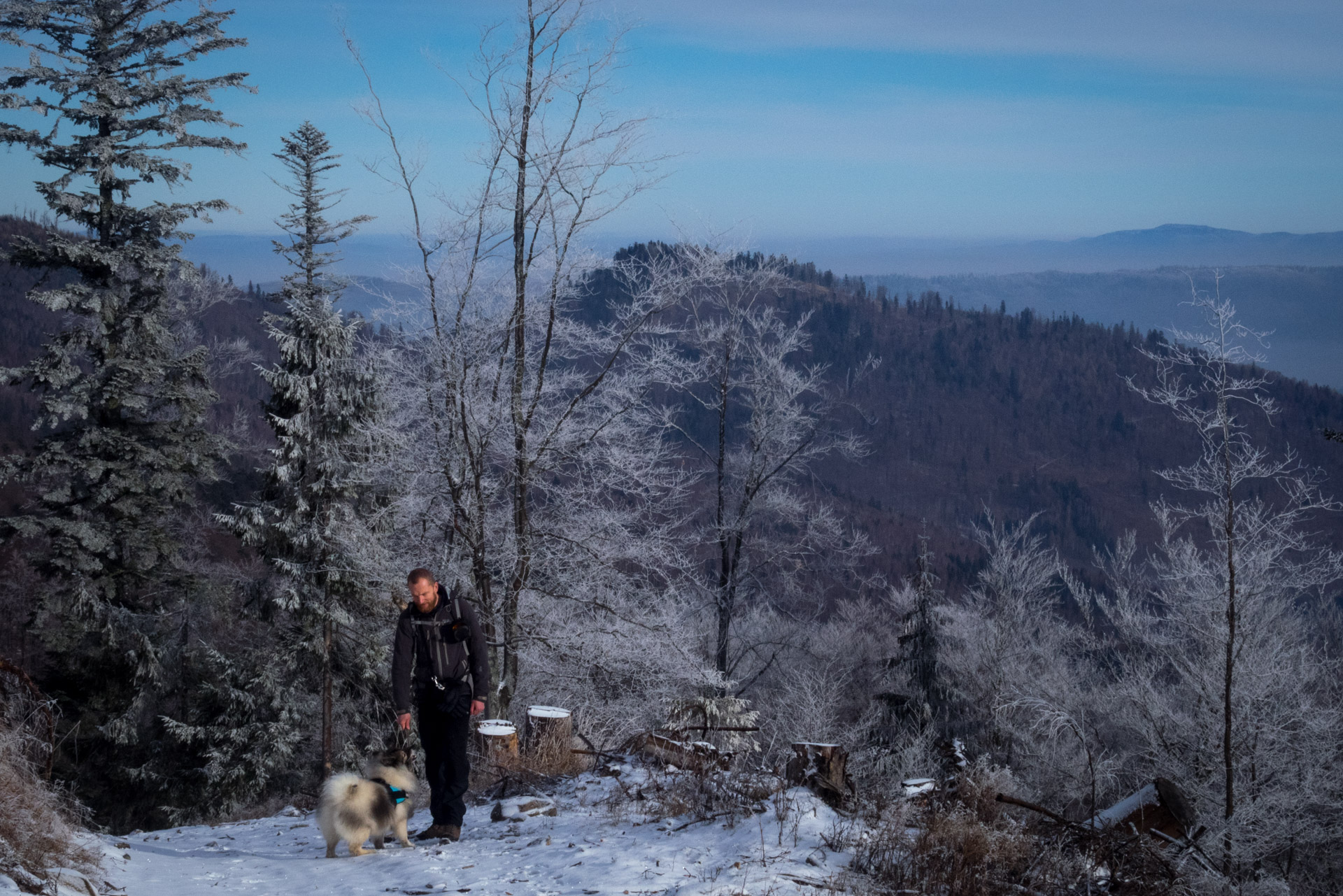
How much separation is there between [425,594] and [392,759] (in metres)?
1.13

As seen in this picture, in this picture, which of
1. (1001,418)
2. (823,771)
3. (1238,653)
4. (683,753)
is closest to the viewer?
(823,771)

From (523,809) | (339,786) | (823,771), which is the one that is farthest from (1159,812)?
(339,786)

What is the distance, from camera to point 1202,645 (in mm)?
20391

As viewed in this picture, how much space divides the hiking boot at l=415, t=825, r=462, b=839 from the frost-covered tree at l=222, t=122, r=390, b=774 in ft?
28.9

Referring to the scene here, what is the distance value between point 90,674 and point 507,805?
13.3m

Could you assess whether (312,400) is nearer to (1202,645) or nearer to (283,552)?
(283,552)

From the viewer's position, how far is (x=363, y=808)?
18.5 ft

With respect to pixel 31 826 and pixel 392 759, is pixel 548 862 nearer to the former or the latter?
pixel 392 759

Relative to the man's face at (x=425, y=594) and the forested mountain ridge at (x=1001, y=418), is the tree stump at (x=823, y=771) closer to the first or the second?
the man's face at (x=425, y=594)

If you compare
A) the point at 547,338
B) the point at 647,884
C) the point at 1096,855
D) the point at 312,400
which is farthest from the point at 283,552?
the point at 1096,855

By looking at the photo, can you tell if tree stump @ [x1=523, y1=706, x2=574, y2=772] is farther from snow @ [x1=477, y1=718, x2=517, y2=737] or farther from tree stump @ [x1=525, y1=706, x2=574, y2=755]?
snow @ [x1=477, y1=718, x2=517, y2=737]

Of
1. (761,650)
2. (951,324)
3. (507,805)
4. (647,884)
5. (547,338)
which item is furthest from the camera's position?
(951,324)

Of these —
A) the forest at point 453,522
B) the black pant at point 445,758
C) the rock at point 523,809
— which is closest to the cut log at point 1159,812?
the forest at point 453,522

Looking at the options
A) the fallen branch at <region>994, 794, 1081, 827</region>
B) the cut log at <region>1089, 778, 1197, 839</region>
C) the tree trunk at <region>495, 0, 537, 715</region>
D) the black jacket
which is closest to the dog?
the black jacket
